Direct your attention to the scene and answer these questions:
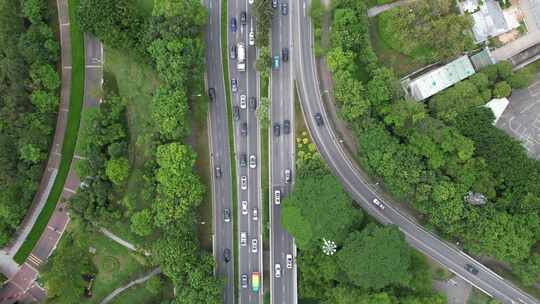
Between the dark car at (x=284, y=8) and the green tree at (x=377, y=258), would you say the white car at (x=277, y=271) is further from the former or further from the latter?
the dark car at (x=284, y=8)

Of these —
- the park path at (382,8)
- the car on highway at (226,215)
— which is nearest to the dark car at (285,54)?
the park path at (382,8)

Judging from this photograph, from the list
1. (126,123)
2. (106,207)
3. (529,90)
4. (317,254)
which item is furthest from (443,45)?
(106,207)

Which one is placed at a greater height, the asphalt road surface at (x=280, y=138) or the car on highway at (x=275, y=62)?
the car on highway at (x=275, y=62)

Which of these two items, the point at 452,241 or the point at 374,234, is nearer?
the point at 374,234

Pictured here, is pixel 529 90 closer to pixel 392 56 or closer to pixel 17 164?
pixel 392 56

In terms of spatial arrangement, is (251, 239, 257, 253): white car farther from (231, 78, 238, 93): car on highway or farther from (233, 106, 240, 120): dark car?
(231, 78, 238, 93): car on highway

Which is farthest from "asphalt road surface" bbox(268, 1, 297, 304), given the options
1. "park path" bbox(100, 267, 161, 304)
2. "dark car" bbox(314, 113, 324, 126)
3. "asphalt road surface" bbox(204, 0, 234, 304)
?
"park path" bbox(100, 267, 161, 304)

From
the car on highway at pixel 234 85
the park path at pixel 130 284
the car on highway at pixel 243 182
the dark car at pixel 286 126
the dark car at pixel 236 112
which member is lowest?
the park path at pixel 130 284
